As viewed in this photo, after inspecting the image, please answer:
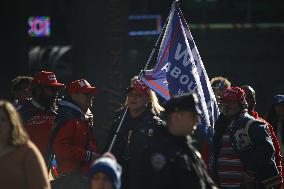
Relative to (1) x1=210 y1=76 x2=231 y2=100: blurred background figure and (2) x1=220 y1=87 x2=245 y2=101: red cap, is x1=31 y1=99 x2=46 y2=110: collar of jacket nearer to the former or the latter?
(2) x1=220 y1=87 x2=245 y2=101: red cap

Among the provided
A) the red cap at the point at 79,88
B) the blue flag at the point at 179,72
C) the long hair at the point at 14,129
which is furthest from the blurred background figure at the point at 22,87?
the long hair at the point at 14,129

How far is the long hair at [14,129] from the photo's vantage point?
5.07 metres

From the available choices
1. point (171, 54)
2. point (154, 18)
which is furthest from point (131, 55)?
point (171, 54)

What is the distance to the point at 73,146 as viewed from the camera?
23.2ft

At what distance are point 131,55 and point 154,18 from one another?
2.18 meters

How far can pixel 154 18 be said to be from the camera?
2253 centimetres

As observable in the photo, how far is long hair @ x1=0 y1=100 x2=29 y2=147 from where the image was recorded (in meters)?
5.07

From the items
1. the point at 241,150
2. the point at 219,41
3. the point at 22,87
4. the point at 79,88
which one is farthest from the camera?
the point at 219,41

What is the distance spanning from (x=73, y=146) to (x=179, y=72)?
4.19 feet

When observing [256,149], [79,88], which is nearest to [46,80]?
[79,88]

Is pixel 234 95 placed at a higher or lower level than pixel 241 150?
higher

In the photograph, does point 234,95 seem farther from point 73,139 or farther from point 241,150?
point 73,139

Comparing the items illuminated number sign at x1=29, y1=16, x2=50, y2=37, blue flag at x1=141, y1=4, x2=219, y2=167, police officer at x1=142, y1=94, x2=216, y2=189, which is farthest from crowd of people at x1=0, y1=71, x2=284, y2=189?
illuminated number sign at x1=29, y1=16, x2=50, y2=37

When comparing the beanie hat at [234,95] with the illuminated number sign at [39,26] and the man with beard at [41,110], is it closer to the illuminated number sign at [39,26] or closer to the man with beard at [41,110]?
the man with beard at [41,110]
